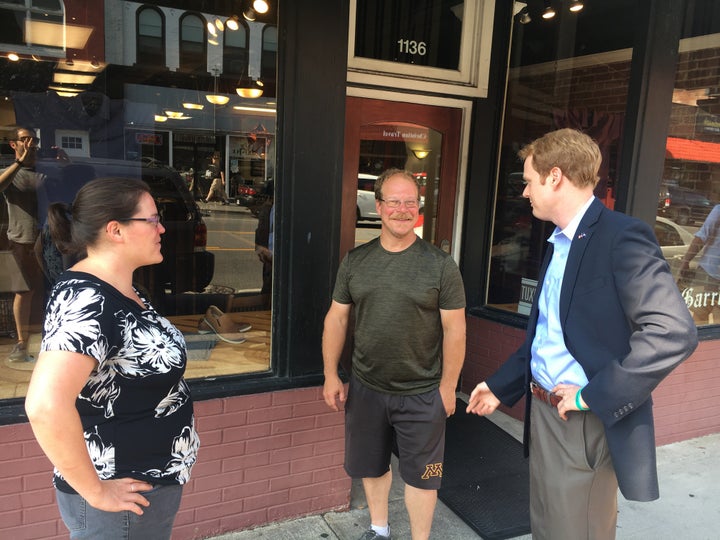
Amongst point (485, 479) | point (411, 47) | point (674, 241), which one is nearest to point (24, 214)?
point (411, 47)

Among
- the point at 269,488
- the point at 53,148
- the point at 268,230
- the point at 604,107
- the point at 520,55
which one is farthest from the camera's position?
the point at 520,55

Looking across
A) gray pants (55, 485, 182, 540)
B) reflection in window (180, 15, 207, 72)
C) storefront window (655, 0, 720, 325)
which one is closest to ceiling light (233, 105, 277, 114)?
reflection in window (180, 15, 207, 72)

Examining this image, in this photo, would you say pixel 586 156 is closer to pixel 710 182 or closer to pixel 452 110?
pixel 452 110

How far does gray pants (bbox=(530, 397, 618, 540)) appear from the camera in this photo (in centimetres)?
187

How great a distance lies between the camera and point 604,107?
13.3 ft

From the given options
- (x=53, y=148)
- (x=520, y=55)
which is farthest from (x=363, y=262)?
(x=520, y=55)

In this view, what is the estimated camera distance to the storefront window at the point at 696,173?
401cm

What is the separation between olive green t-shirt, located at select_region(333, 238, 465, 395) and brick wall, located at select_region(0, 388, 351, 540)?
614 millimetres

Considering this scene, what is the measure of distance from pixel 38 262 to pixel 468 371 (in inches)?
130

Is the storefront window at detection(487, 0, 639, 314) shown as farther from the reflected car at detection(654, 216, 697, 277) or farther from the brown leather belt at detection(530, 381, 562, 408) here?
the brown leather belt at detection(530, 381, 562, 408)

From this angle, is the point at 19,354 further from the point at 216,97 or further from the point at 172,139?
the point at 216,97

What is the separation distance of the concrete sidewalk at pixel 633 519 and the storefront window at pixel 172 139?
88 centimetres

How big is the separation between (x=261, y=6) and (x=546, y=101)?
96.4 inches

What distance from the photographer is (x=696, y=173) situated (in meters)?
4.36
